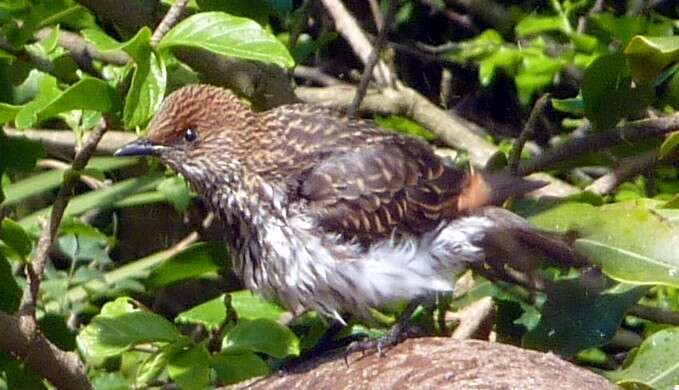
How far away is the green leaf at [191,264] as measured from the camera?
3.98 m

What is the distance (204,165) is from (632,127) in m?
1.03

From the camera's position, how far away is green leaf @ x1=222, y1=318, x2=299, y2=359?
3.52 metres

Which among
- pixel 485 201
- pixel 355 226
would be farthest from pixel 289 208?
pixel 485 201

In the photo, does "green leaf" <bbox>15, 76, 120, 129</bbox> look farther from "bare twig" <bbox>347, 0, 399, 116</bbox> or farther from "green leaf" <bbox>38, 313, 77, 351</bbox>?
"bare twig" <bbox>347, 0, 399, 116</bbox>

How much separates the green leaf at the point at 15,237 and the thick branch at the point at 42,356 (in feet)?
0.64

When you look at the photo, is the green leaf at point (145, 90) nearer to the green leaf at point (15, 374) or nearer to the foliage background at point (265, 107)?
the foliage background at point (265, 107)

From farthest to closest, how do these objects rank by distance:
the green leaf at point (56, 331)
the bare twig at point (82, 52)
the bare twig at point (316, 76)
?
the bare twig at point (316, 76)
the bare twig at point (82, 52)
the green leaf at point (56, 331)

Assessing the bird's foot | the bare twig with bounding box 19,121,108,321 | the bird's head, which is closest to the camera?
the bird's foot

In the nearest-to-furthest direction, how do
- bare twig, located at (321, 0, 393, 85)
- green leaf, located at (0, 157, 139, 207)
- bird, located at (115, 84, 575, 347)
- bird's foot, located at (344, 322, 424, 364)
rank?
bird's foot, located at (344, 322, 424, 364), bird, located at (115, 84, 575, 347), bare twig, located at (321, 0, 393, 85), green leaf, located at (0, 157, 139, 207)

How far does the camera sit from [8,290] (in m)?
3.88

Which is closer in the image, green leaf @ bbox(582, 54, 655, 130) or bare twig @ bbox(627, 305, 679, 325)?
green leaf @ bbox(582, 54, 655, 130)

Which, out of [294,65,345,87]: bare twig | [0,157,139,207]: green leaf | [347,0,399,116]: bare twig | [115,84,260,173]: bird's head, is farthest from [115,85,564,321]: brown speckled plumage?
A: [294,65,345,87]: bare twig

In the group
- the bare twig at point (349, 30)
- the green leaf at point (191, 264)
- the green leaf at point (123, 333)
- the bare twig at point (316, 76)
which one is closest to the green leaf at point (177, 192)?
the green leaf at point (191, 264)

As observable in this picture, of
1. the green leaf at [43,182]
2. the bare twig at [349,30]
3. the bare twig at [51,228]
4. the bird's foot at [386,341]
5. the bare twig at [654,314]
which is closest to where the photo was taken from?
the bird's foot at [386,341]
